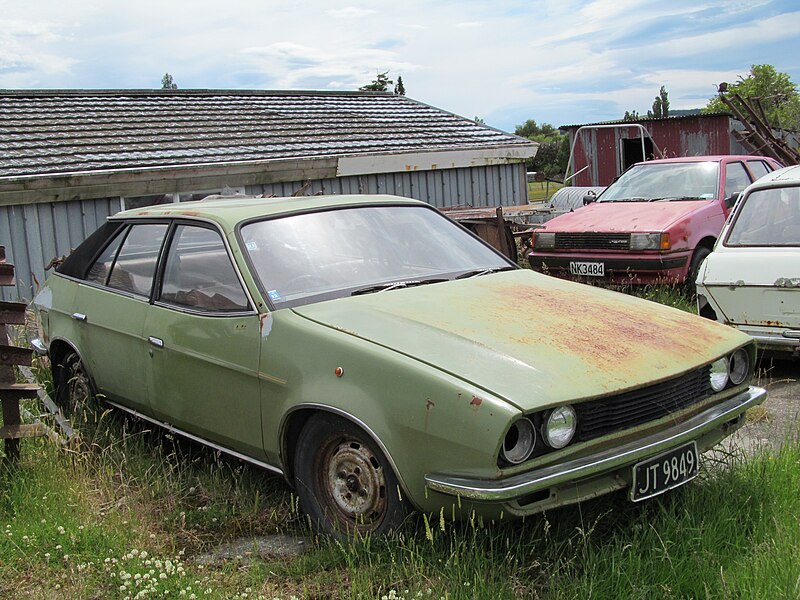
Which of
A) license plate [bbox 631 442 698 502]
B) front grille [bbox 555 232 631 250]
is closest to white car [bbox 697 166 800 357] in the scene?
front grille [bbox 555 232 631 250]

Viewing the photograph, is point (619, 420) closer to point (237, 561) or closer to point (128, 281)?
point (237, 561)

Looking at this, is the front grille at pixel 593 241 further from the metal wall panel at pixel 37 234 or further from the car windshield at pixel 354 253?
the metal wall panel at pixel 37 234

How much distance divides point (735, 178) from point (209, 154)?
6.65 metres

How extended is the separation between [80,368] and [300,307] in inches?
85.2

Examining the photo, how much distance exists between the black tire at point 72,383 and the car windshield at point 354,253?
68.5 inches

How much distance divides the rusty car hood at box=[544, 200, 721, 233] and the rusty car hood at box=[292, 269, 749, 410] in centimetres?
475

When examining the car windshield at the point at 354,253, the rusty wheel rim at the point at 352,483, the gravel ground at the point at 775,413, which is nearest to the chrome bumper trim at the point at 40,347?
the car windshield at the point at 354,253

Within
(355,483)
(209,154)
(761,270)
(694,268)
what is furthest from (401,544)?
(209,154)

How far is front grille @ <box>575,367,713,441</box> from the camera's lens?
308 cm

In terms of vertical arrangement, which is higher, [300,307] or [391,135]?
[391,135]

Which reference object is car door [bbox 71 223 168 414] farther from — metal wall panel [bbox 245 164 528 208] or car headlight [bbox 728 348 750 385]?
metal wall panel [bbox 245 164 528 208]

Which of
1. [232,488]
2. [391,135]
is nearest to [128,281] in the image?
[232,488]

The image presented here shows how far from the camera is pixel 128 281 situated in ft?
15.5

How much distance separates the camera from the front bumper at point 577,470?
2840mm
